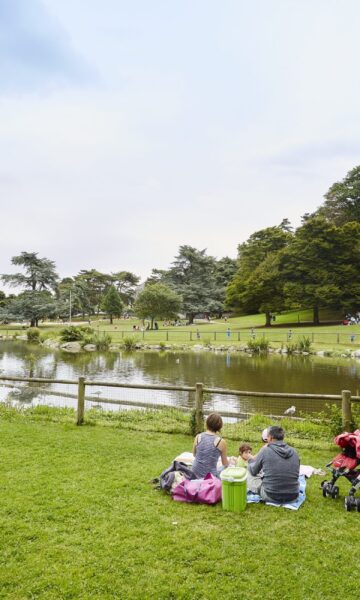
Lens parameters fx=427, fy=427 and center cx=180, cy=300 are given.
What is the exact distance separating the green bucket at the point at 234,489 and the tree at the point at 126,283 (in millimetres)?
82523

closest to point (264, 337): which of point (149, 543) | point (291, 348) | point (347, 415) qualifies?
point (291, 348)

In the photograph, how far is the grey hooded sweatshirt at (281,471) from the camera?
5.24 meters

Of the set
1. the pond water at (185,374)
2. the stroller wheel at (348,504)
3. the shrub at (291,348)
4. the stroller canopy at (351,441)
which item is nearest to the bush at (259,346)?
the pond water at (185,374)

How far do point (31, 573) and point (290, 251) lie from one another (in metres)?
46.2

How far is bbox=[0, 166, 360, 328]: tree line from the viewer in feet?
150

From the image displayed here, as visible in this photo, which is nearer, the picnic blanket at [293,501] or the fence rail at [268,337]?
the picnic blanket at [293,501]

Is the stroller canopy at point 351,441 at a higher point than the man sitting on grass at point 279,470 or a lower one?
higher

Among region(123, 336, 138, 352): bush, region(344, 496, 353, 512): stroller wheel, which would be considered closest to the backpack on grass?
region(344, 496, 353, 512): stroller wheel

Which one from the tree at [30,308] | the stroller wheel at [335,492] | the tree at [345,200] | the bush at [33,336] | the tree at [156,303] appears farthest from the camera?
the tree at [30,308]

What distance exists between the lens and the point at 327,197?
207 feet

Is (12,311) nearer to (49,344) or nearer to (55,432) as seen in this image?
(49,344)

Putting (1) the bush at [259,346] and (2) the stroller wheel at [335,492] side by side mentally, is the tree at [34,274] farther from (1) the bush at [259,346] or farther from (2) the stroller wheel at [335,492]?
(2) the stroller wheel at [335,492]

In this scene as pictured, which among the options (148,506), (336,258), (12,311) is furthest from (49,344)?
(148,506)

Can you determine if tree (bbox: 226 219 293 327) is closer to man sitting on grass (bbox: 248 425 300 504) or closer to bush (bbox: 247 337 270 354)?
bush (bbox: 247 337 270 354)
